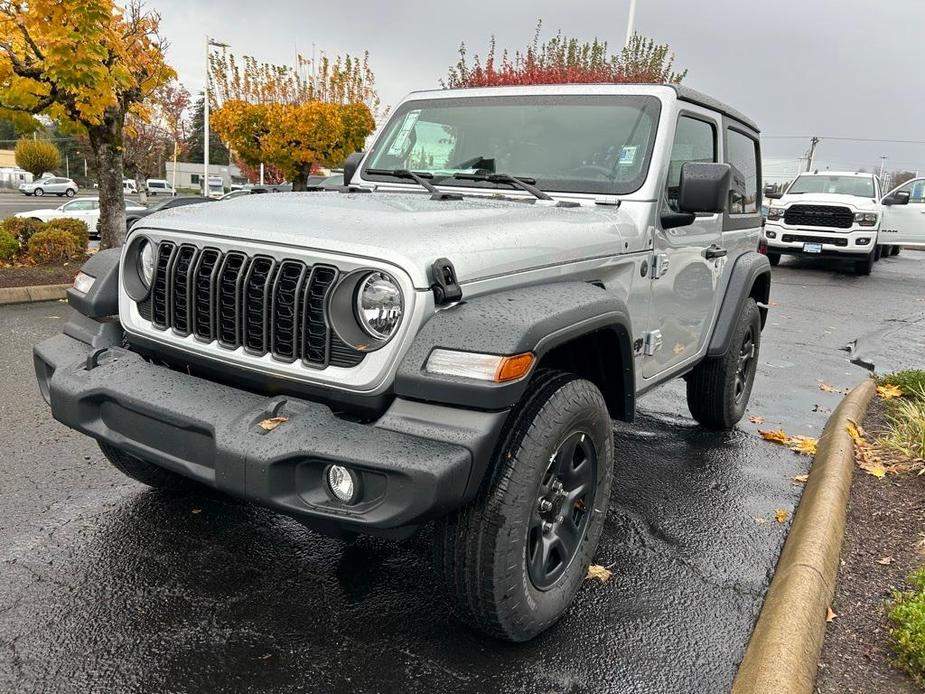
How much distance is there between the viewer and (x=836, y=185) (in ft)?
55.2

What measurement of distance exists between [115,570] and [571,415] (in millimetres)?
1980

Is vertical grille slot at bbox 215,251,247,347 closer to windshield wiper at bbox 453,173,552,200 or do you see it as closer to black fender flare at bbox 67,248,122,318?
black fender flare at bbox 67,248,122,318

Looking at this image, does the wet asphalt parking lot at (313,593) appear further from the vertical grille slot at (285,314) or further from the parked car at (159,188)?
the parked car at (159,188)

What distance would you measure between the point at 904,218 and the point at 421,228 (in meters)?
17.7

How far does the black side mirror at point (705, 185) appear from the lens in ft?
10.9

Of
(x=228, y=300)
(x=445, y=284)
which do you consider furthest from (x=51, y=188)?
(x=445, y=284)

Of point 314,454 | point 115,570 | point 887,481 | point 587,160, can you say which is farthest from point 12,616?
point 887,481

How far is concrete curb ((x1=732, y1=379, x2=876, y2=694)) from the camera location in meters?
2.43

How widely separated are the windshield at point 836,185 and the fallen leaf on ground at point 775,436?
13.3 metres

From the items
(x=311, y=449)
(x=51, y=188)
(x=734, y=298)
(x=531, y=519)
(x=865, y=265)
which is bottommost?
(x=51, y=188)

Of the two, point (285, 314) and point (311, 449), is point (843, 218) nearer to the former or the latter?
point (285, 314)

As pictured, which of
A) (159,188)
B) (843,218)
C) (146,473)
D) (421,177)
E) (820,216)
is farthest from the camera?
(159,188)

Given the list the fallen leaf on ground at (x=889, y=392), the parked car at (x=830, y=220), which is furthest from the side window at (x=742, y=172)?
the parked car at (x=830, y=220)

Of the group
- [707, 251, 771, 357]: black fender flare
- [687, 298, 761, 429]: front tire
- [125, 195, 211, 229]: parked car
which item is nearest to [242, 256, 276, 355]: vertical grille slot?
[125, 195, 211, 229]: parked car
